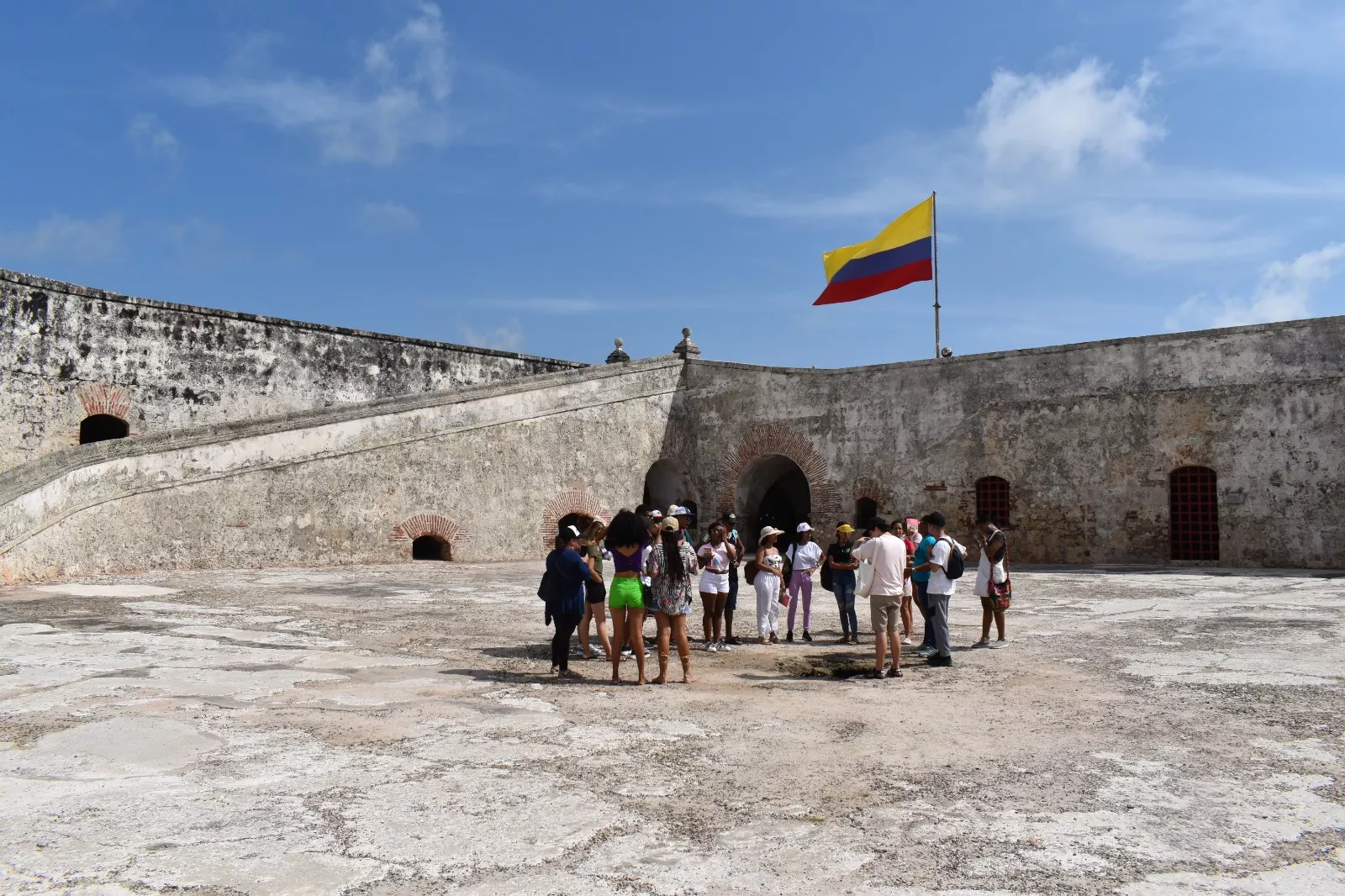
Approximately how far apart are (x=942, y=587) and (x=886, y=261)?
13.4 metres

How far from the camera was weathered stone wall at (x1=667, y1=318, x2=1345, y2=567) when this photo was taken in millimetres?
16375

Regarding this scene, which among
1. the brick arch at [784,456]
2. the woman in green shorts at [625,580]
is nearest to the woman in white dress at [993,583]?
the woman in green shorts at [625,580]

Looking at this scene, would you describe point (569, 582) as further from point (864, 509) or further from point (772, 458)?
point (772, 458)

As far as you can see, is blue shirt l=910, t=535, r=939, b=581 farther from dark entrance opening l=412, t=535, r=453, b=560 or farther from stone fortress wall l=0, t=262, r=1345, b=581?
dark entrance opening l=412, t=535, r=453, b=560

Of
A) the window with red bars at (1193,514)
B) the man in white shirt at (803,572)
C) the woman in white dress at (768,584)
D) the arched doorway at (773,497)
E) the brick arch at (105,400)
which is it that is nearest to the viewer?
the woman in white dress at (768,584)

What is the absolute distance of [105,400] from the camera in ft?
56.4

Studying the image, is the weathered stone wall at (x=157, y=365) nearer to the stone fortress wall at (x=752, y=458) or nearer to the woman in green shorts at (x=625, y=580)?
the stone fortress wall at (x=752, y=458)

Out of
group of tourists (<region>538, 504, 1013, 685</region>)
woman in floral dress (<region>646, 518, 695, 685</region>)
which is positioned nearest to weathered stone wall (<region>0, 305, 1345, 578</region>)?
group of tourists (<region>538, 504, 1013, 685</region>)

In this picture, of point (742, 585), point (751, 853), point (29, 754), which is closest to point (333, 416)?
point (742, 585)

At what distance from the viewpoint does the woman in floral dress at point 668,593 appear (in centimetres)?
788

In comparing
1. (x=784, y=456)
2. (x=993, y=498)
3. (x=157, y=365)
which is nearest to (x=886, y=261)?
(x=784, y=456)

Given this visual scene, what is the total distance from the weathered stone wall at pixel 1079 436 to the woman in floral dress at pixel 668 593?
12.2m

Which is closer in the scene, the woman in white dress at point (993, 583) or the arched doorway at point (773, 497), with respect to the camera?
the woman in white dress at point (993, 583)

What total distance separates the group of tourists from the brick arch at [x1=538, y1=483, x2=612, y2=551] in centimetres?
860
